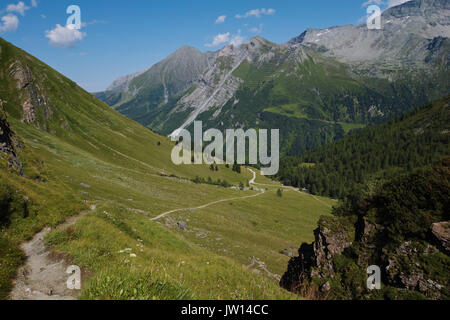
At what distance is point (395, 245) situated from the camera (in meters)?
19.9

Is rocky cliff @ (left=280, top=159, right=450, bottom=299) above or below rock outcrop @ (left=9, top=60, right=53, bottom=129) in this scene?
below

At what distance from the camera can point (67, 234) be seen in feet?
39.7

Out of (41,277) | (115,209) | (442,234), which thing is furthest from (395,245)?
(41,277)

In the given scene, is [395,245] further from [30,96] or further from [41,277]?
[30,96]

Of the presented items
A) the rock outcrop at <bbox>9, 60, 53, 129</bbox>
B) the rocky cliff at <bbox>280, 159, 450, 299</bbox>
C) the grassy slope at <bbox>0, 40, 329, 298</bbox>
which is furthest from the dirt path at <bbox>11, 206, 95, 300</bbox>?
the rock outcrop at <bbox>9, 60, 53, 129</bbox>

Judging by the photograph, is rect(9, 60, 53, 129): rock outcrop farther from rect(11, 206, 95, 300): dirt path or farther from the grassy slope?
rect(11, 206, 95, 300): dirt path

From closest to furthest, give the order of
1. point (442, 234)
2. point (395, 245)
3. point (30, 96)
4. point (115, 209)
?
point (442, 234) < point (395, 245) < point (115, 209) < point (30, 96)

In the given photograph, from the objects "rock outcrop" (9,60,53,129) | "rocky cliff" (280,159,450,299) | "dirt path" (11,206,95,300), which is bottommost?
"rocky cliff" (280,159,450,299)

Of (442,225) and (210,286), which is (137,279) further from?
(442,225)

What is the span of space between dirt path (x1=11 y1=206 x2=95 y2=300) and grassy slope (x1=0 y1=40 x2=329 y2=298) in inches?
17.3

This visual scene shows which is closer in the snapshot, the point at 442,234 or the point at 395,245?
the point at 442,234

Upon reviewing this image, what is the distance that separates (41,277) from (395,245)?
23804 millimetres

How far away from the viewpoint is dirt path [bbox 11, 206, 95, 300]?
763cm

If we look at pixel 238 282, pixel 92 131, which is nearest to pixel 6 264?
pixel 238 282
